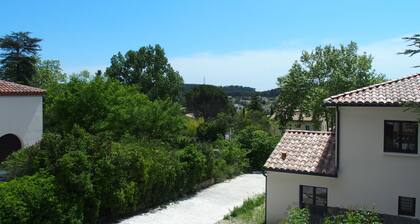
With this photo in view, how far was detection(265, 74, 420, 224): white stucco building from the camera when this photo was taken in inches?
592

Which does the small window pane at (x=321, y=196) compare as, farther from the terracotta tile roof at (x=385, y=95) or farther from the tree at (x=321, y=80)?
the tree at (x=321, y=80)

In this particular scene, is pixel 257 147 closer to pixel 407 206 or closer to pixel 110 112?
pixel 110 112

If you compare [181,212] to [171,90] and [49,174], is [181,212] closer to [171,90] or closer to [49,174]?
[49,174]

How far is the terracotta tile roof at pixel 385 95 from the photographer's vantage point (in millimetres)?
14742

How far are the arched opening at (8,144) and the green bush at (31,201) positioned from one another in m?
13.1

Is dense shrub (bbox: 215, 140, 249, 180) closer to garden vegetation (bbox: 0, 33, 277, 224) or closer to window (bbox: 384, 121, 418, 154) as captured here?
garden vegetation (bbox: 0, 33, 277, 224)

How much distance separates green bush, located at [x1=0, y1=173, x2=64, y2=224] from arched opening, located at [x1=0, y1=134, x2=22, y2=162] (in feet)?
42.9

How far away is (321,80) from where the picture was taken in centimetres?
4994

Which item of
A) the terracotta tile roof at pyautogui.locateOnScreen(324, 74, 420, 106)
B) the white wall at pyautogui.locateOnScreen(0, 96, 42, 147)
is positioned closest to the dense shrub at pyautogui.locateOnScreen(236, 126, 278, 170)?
the white wall at pyautogui.locateOnScreen(0, 96, 42, 147)

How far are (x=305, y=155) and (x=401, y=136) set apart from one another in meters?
3.56

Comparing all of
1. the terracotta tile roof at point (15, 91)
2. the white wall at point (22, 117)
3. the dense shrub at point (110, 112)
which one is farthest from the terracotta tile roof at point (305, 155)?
the white wall at point (22, 117)

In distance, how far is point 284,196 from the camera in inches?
671

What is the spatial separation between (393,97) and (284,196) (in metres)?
5.34

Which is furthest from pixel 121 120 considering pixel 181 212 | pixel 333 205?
pixel 333 205
